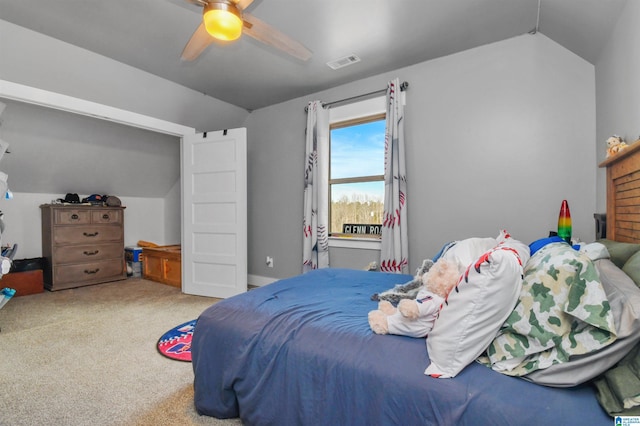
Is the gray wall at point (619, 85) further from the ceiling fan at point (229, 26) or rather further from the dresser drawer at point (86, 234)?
the dresser drawer at point (86, 234)

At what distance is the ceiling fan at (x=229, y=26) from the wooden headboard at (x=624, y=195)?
200cm

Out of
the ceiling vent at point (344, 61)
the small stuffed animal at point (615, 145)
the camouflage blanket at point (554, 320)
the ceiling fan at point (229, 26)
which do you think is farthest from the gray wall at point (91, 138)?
the small stuffed animal at point (615, 145)

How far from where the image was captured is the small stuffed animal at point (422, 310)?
1.18m

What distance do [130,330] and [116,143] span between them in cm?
268

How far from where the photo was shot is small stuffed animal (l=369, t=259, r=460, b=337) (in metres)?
1.18

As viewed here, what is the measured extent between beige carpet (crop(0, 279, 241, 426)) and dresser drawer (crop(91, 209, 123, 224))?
124 centimetres

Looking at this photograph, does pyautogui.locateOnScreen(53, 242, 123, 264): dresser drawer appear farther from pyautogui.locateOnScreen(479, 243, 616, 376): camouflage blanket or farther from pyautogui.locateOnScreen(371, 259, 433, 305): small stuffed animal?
pyautogui.locateOnScreen(479, 243, 616, 376): camouflage blanket

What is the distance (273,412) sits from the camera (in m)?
1.34

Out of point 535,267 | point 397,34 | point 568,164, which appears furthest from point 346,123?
point 535,267

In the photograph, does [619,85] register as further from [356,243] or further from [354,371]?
[356,243]

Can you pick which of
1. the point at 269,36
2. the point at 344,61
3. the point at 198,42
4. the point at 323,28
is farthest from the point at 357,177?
the point at 198,42

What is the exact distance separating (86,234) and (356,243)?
366 centimetres

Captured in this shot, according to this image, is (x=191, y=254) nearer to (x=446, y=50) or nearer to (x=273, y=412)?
(x=273, y=412)

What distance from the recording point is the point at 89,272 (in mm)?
4312
